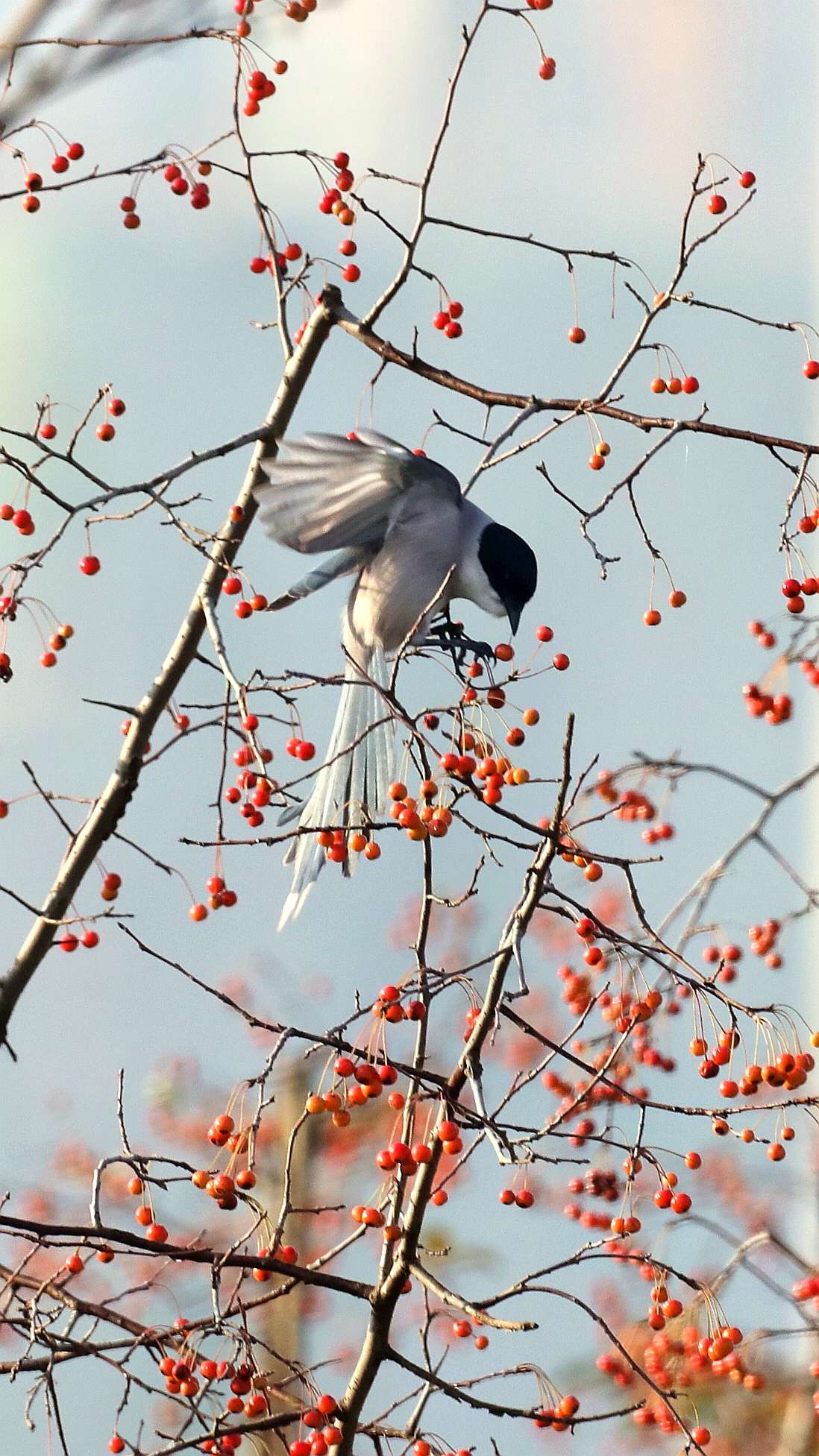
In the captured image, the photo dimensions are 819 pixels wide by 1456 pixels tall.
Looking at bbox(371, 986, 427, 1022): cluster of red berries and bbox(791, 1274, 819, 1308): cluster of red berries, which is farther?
bbox(791, 1274, 819, 1308): cluster of red berries

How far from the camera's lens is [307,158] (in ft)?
6.62

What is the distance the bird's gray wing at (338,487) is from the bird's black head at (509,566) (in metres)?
0.16

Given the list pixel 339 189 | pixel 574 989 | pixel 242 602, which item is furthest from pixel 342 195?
pixel 574 989

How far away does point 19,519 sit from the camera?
197 centimetres

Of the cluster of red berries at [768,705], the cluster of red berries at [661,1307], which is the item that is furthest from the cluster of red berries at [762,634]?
the cluster of red berries at [661,1307]

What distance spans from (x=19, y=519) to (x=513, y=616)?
35.8 inches

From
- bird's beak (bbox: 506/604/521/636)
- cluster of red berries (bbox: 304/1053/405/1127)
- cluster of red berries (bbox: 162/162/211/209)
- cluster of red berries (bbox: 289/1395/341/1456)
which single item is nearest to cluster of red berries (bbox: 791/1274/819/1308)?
cluster of red berries (bbox: 289/1395/341/1456)

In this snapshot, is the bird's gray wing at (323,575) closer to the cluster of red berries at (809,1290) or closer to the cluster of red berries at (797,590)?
the cluster of red berries at (797,590)

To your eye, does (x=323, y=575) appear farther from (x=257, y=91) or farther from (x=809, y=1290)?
(x=809, y=1290)

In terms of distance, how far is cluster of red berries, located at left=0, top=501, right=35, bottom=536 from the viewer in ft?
6.47

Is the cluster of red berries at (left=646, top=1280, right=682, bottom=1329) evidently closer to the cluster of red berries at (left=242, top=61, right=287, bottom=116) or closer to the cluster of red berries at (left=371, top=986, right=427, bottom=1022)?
the cluster of red berries at (left=371, top=986, right=427, bottom=1022)

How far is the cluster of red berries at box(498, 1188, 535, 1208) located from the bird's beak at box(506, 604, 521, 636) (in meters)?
1.11

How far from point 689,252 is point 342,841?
92cm

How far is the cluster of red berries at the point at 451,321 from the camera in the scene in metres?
1.99
